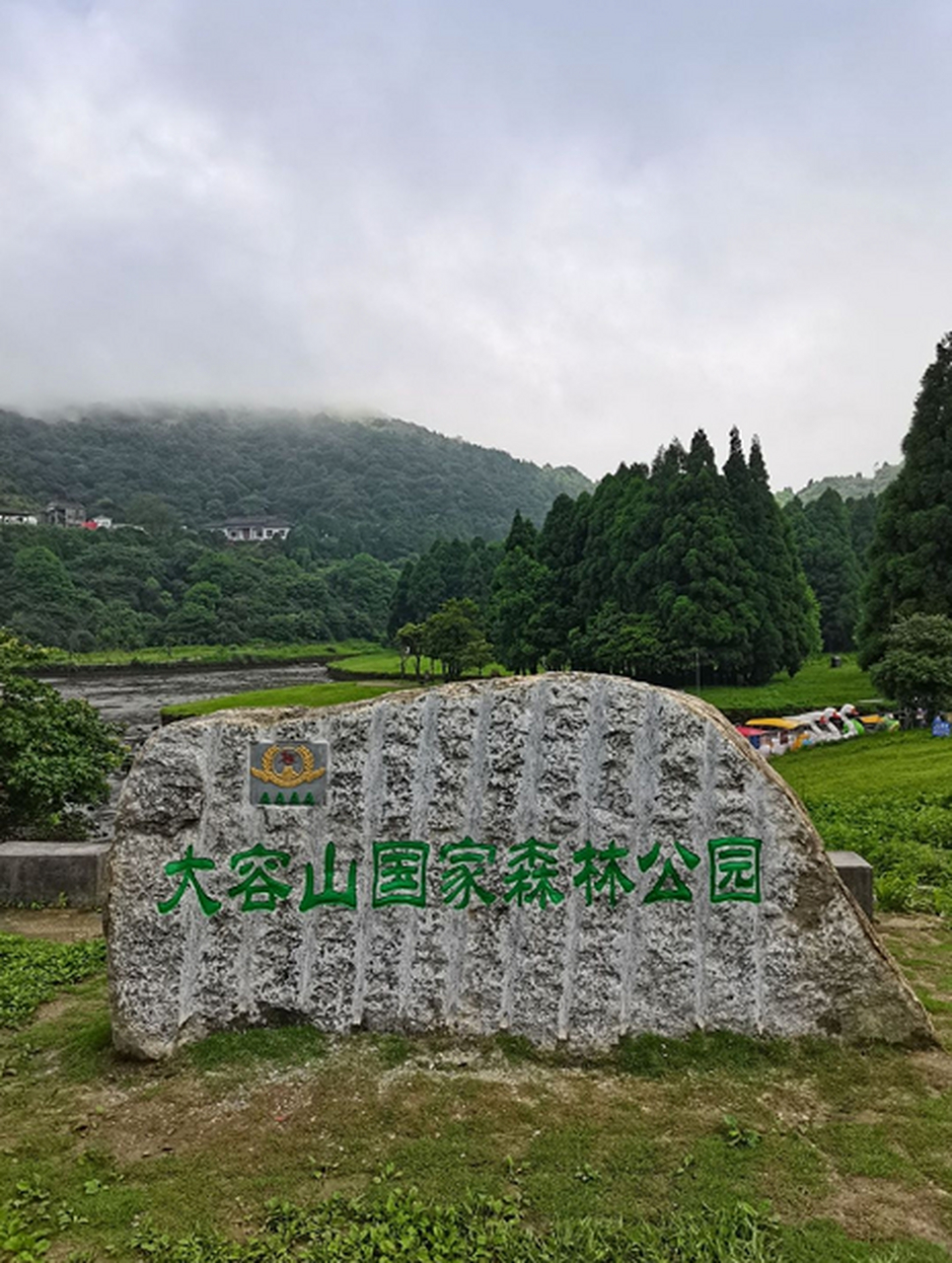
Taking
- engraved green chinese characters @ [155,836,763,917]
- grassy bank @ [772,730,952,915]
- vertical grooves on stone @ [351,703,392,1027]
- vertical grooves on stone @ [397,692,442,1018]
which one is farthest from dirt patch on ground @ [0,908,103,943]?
grassy bank @ [772,730,952,915]

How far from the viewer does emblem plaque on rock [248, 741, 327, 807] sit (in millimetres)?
4906

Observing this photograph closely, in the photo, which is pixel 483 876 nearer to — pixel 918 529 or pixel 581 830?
pixel 581 830

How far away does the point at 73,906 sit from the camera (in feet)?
24.9

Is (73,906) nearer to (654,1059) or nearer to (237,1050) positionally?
(237,1050)

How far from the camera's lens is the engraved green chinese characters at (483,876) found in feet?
15.5

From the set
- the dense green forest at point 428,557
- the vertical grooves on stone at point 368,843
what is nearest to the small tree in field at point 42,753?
the vertical grooves on stone at point 368,843

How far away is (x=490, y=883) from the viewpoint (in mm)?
4797

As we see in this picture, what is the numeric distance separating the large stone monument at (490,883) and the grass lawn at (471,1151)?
0.21 metres

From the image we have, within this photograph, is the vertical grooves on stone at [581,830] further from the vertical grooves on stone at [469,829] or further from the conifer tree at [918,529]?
the conifer tree at [918,529]

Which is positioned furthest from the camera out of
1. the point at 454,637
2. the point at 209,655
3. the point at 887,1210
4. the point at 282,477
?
the point at 282,477

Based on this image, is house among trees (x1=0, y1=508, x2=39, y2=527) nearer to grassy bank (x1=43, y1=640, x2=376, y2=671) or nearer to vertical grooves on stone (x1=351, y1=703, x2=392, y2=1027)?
grassy bank (x1=43, y1=640, x2=376, y2=671)

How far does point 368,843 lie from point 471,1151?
158 centimetres

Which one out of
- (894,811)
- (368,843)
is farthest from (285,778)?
(894,811)

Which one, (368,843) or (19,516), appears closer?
(368,843)
